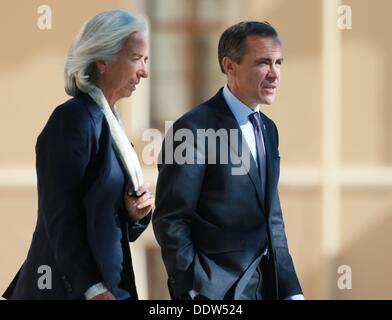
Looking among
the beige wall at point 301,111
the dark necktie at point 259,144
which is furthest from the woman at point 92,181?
the beige wall at point 301,111

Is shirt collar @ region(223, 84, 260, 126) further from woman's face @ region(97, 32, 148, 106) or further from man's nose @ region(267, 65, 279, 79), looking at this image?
woman's face @ region(97, 32, 148, 106)

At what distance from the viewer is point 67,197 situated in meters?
3.65

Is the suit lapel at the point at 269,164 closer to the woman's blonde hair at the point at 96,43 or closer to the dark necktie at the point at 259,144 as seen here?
the dark necktie at the point at 259,144

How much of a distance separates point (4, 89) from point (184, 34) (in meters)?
1.11

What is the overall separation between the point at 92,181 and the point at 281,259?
2.56ft

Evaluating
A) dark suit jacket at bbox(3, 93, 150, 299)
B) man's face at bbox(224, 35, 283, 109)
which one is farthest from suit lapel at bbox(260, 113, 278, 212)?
dark suit jacket at bbox(3, 93, 150, 299)

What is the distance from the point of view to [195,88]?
6.13m

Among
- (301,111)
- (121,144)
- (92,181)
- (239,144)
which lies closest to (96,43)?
(121,144)

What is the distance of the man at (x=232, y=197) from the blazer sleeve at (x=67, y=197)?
281mm

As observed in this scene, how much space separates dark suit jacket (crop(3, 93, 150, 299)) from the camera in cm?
365

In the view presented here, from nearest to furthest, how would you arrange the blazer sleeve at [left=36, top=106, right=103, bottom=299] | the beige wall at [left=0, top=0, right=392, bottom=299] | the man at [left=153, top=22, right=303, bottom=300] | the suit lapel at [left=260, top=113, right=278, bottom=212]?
the blazer sleeve at [left=36, top=106, right=103, bottom=299] → the man at [left=153, top=22, right=303, bottom=300] → the suit lapel at [left=260, top=113, right=278, bottom=212] → the beige wall at [left=0, top=0, right=392, bottom=299]

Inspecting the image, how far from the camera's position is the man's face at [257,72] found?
3.91 m

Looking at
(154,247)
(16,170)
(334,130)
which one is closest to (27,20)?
(16,170)

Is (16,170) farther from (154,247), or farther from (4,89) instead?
(154,247)
